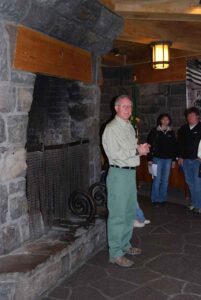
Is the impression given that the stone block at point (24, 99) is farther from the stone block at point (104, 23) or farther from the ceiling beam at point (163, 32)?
the ceiling beam at point (163, 32)

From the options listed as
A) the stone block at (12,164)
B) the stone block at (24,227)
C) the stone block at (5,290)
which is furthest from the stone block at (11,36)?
the stone block at (5,290)

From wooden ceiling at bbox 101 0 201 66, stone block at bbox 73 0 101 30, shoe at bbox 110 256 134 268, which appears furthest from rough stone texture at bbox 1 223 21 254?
wooden ceiling at bbox 101 0 201 66

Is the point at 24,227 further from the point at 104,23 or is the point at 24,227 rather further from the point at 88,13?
the point at 104,23

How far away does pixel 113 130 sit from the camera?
434 cm

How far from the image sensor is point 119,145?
4328mm

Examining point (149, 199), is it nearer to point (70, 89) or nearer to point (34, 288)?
point (70, 89)

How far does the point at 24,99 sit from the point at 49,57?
662mm

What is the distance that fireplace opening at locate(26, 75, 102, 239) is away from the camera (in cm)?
446

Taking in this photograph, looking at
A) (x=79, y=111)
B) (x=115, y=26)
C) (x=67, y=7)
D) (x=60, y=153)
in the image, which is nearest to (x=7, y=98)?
(x=67, y=7)

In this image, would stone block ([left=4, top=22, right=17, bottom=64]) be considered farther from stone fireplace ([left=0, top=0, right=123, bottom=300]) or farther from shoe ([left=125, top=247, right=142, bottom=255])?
shoe ([left=125, top=247, right=142, bottom=255])

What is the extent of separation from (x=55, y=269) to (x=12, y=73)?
6.87 ft

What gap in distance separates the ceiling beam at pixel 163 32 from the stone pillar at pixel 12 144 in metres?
3.13

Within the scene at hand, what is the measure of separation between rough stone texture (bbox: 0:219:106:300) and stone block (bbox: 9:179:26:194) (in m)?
0.64

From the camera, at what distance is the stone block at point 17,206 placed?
3.90 meters
